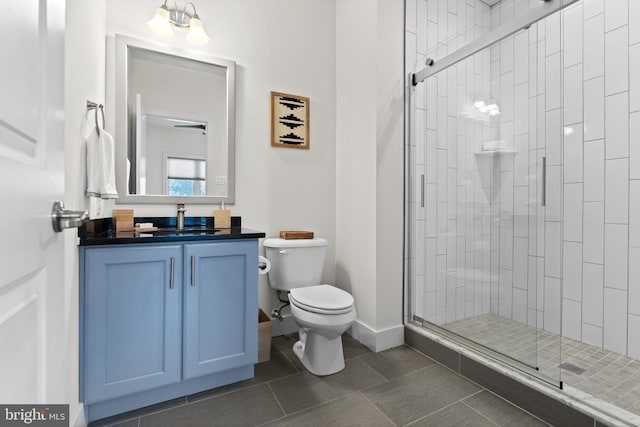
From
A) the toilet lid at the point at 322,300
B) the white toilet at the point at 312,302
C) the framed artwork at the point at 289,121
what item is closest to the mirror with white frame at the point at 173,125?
the framed artwork at the point at 289,121

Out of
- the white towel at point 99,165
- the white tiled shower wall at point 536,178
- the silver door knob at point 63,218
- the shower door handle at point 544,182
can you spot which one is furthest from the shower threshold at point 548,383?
the white towel at point 99,165

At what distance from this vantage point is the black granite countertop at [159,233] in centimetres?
139

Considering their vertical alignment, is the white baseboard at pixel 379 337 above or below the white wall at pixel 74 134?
below

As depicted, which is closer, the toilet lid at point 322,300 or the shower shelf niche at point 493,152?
the toilet lid at point 322,300

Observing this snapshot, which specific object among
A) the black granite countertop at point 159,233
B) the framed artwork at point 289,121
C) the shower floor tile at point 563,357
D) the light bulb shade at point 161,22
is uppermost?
the light bulb shade at point 161,22

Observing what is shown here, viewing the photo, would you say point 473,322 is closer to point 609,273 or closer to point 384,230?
point 384,230

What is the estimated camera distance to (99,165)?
1.46 meters

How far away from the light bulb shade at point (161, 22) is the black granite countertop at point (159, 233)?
1.21 m

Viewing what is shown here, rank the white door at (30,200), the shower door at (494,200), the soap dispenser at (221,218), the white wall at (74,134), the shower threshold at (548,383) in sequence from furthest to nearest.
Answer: the soap dispenser at (221,218) < the shower door at (494,200) < the shower threshold at (548,383) < the white wall at (74,134) < the white door at (30,200)

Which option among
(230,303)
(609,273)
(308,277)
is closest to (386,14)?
(308,277)

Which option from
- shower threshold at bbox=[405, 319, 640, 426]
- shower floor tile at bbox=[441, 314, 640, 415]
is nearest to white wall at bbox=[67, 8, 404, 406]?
shower threshold at bbox=[405, 319, 640, 426]

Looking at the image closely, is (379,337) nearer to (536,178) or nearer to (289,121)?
(536,178)

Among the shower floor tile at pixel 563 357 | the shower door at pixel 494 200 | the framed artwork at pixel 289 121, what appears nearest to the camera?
the shower floor tile at pixel 563 357

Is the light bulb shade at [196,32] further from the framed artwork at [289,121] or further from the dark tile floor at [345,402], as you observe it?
the dark tile floor at [345,402]
